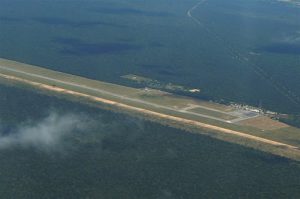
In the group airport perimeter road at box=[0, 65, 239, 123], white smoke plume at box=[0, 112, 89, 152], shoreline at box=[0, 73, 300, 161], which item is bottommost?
white smoke plume at box=[0, 112, 89, 152]

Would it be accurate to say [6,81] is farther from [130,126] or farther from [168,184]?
[168,184]

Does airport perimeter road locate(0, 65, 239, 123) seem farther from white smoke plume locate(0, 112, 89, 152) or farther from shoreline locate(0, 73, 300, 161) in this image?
white smoke plume locate(0, 112, 89, 152)

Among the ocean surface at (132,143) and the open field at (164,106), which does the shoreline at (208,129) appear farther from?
the ocean surface at (132,143)

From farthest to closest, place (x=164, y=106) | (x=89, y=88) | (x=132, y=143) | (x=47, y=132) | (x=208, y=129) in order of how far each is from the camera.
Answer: (x=89, y=88)
(x=164, y=106)
(x=208, y=129)
(x=47, y=132)
(x=132, y=143)

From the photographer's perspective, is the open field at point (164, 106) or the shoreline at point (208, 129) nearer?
the shoreline at point (208, 129)

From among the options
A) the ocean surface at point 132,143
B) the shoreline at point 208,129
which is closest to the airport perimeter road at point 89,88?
the shoreline at point 208,129

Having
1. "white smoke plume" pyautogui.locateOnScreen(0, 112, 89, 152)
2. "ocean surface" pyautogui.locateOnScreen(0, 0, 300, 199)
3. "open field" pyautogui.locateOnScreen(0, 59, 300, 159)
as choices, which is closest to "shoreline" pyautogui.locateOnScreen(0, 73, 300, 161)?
"open field" pyautogui.locateOnScreen(0, 59, 300, 159)

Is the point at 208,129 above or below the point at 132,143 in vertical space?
above

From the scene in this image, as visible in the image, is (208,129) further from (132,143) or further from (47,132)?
(47,132)

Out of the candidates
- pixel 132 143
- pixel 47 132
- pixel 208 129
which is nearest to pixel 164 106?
pixel 208 129

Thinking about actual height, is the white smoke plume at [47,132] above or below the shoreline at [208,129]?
below
